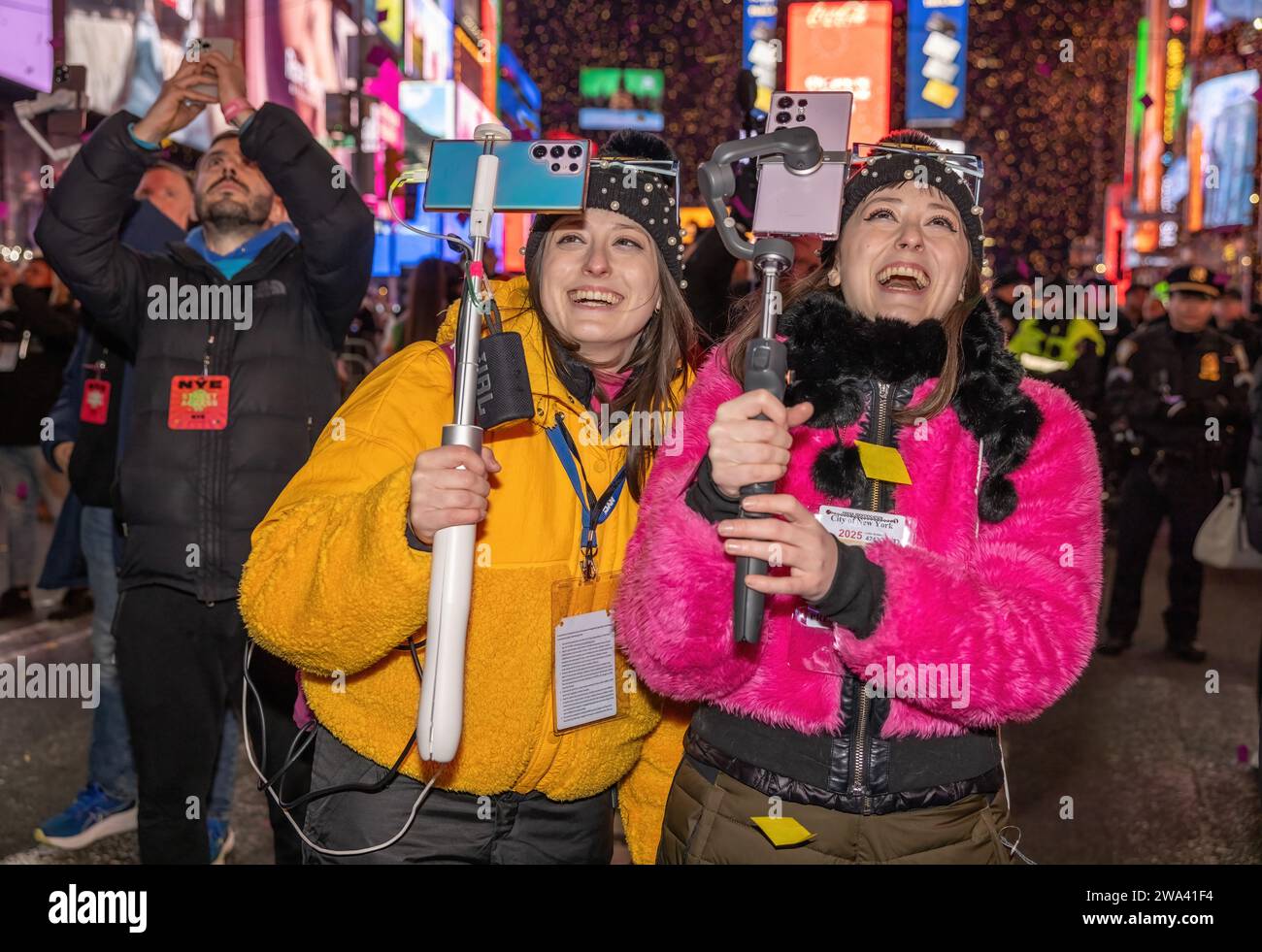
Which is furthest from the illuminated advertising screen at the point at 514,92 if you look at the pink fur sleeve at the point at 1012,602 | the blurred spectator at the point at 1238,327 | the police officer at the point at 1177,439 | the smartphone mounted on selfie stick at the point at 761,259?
the smartphone mounted on selfie stick at the point at 761,259

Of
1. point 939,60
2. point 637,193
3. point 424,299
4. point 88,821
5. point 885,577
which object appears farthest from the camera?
point 939,60

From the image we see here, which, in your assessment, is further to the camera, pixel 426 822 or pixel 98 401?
pixel 98 401

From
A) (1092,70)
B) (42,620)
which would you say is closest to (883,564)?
(42,620)

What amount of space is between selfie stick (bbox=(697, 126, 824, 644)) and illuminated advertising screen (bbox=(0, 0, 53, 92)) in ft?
42.7

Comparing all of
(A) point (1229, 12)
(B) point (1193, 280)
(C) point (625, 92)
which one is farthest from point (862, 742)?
(C) point (625, 92)

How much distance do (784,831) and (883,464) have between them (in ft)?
2.25

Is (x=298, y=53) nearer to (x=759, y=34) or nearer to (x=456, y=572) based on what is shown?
(x=759, y=34)

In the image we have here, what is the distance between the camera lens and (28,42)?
13.0 metres

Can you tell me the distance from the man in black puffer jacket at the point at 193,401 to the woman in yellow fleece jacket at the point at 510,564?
4.86ft

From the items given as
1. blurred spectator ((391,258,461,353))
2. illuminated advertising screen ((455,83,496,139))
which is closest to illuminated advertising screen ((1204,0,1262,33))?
illuminated advertising screen ((455,83,496,139))

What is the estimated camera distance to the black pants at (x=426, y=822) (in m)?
2.30

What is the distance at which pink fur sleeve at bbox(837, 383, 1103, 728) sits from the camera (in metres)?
1.95

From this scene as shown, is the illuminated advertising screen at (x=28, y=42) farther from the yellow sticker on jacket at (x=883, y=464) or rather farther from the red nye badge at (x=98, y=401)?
the yellow sticker on jacket at (x=883, y=464)
